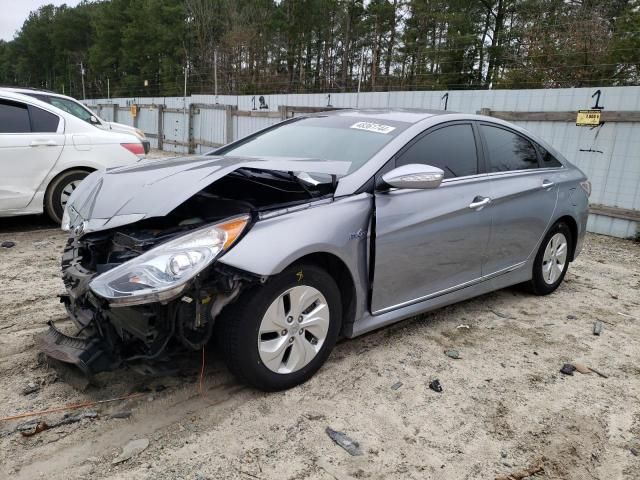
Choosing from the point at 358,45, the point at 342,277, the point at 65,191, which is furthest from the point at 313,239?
the point at 358,45

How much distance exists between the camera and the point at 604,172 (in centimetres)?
739

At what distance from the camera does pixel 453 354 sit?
3.40 metres

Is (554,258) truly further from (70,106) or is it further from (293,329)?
(70,106)

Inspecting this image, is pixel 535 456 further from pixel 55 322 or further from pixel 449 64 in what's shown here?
pixel 449 64

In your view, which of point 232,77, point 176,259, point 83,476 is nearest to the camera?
point 83,476

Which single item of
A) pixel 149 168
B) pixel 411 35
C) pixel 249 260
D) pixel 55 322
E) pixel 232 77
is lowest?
pixel 55 322

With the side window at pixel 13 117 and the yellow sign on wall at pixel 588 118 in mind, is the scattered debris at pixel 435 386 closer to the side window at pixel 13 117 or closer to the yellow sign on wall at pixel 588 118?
the side window at pixel 13 117

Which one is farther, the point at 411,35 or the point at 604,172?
the point at 411,35

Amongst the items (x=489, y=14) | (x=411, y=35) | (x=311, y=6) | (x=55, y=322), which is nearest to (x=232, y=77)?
(x=311, y=6)

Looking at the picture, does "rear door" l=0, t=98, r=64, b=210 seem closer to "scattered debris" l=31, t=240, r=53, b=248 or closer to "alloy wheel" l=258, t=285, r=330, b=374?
"scattered debris" l=31, t=240, r=53, b=248

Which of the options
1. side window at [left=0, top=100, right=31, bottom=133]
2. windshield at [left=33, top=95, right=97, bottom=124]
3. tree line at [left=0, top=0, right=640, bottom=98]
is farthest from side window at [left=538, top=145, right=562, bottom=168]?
tree line at [left=0, top=0, right=640, bottom=98]

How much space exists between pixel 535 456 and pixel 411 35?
26162 mm

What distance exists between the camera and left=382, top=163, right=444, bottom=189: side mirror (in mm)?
2924

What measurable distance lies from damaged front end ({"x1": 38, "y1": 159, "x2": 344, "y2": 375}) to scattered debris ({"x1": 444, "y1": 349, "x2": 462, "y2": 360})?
1427 mm
